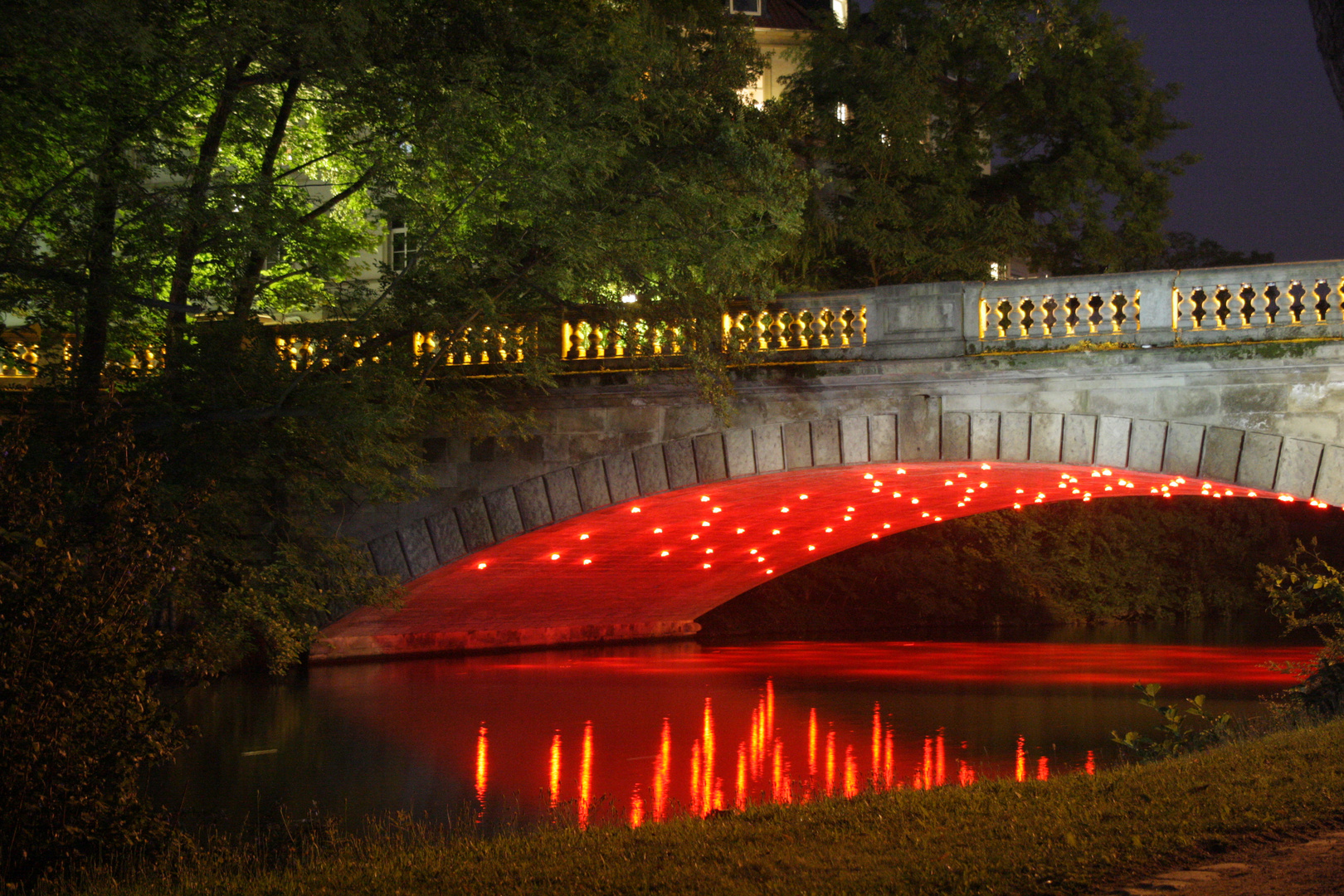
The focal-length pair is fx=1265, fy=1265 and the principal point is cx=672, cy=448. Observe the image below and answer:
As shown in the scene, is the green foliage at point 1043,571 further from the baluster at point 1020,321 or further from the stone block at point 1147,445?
the stone block at point 1147,445

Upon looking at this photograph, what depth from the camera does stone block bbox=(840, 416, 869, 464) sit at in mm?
14617

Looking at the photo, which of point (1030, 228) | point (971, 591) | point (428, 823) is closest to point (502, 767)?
point (428, 823)

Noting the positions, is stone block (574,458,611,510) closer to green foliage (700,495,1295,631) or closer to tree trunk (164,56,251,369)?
tree trunk (164,56,251,369)

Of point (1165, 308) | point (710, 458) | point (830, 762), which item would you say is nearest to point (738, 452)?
point (710, 458)

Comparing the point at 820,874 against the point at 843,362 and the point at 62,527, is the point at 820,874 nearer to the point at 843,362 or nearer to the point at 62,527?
the point at 62,527

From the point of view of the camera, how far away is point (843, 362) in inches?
569

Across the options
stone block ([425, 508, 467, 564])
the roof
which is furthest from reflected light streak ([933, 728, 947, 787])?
the roof

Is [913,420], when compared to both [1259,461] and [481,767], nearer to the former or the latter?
[1259,461]

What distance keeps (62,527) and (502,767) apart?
5693 millimetres

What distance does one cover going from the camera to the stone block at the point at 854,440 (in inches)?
575

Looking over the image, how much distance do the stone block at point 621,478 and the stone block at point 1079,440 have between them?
509 cm

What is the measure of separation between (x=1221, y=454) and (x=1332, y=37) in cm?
567

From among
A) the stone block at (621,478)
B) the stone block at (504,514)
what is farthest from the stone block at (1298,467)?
the stone block at (504,514)

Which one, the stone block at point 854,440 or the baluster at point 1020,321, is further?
the stone block at point 854,440
